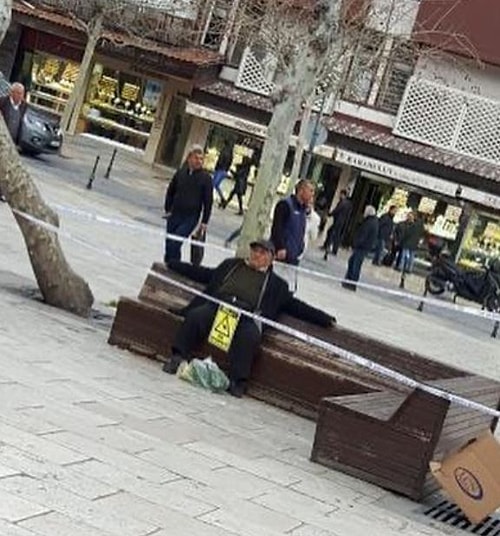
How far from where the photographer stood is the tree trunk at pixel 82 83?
34.1 metres

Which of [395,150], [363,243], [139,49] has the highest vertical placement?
[139,49]

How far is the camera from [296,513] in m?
6.16

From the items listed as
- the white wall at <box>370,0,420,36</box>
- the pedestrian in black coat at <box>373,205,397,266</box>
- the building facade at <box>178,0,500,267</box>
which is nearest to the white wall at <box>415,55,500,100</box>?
the building facade at <box>178,0,500,267</box>

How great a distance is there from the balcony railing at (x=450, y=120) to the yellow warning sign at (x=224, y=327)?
2468 centimetres

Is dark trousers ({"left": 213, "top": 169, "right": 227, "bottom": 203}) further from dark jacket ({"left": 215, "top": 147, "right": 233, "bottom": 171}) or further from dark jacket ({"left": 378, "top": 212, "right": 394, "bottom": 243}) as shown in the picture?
dark jacket ({"left": 378, "top": 212, "right": 394, "bottom": 243})

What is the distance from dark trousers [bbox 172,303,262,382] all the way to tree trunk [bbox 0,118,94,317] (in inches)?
73.4

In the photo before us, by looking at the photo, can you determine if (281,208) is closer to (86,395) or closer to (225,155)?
(86,395)

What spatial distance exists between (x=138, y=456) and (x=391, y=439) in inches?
67.4

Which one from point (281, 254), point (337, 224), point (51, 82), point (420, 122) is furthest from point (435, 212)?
point (281, 254)

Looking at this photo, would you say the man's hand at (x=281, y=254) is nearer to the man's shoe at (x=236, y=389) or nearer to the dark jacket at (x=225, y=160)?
the man's shoe at (x=236, y=389)

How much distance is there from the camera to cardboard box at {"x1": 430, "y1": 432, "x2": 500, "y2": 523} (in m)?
6.98

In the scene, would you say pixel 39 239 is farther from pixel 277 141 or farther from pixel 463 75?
pixel 463 75

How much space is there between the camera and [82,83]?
3588cm

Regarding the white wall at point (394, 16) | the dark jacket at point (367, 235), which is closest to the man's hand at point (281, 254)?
the dark jacket at point (367, 235)
